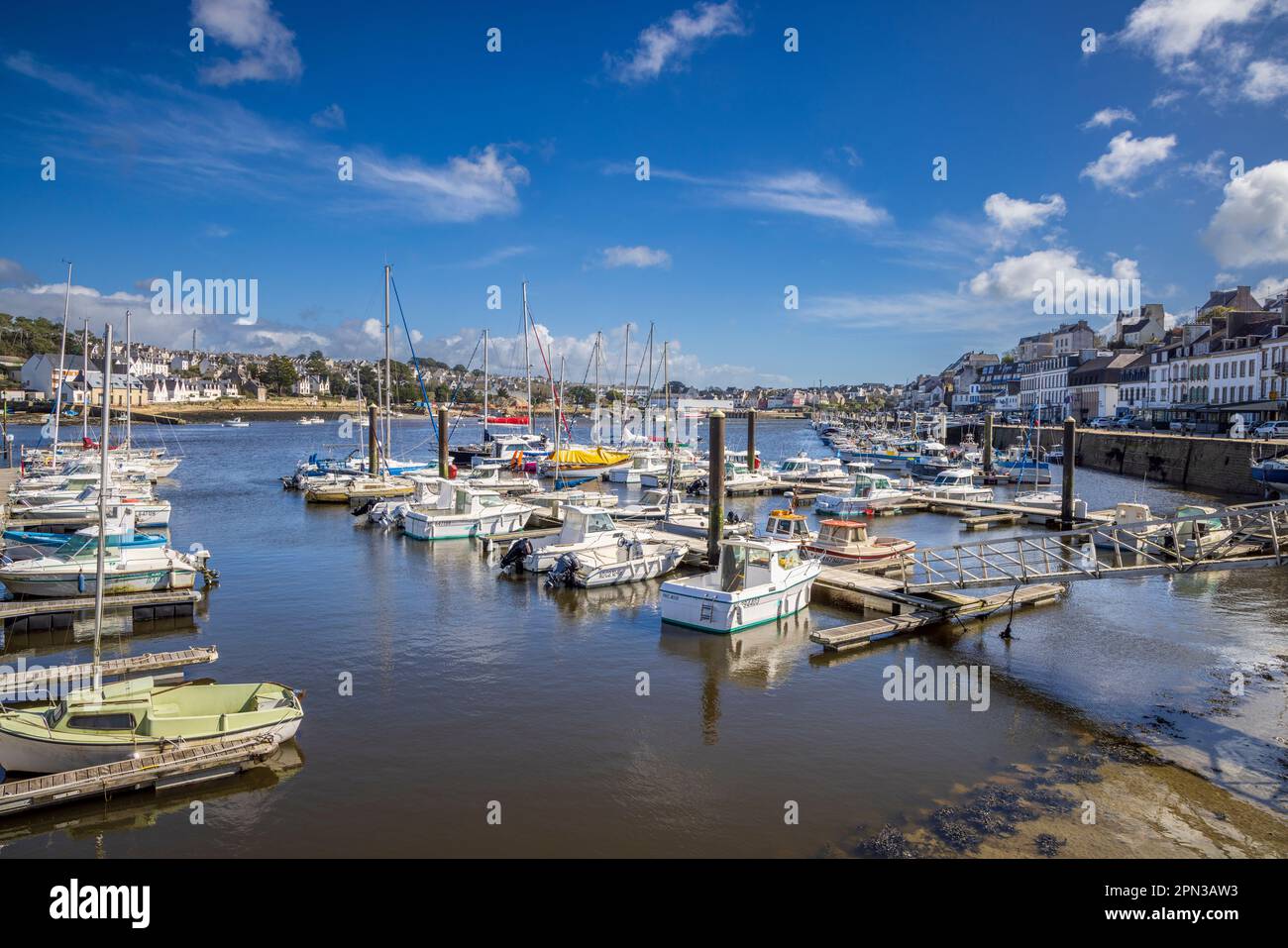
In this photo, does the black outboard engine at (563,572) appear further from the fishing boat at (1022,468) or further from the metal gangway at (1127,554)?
the fishing boat at (1022,468)

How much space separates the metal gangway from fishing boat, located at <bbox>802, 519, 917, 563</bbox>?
4.09ft

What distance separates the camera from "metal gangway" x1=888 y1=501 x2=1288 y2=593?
688 inches

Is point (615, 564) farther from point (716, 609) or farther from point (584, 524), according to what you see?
point (716, 609)

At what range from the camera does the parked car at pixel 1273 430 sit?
62875 mm

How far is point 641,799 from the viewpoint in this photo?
13.3 m

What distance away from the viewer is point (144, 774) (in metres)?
12.9

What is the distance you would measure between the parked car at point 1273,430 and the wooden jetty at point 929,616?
52.2 m

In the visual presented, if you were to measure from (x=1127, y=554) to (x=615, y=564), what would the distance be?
2095 cm

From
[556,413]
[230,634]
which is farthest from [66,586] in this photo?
[556,413]

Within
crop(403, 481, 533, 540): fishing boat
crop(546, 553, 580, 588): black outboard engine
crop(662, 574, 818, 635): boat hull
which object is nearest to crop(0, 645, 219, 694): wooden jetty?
crop(546, 553, 580, 588): black outboard engine

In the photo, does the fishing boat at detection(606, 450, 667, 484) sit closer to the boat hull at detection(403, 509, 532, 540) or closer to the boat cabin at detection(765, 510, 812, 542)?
the boat hull at detection(403, 509, 532, 540)
